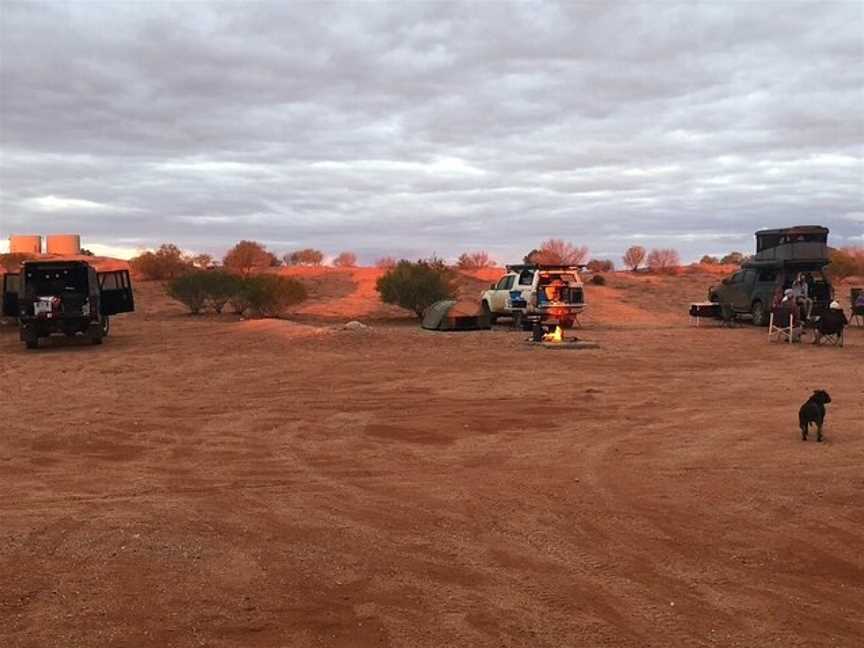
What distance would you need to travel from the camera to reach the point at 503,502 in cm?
685

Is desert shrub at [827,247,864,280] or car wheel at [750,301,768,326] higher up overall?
desert shrub at [827,247,864,280]

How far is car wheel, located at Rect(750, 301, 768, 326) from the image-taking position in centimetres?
2631

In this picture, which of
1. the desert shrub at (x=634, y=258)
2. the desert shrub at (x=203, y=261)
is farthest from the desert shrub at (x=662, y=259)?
the desert shrub at (x=203, y=261)

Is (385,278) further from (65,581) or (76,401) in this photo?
(65,581)

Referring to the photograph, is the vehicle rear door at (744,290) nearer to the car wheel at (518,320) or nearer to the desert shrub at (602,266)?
the car wheel at (518,320)

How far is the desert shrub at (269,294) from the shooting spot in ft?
110

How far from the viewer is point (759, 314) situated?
2648cm

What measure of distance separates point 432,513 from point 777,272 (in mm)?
22463

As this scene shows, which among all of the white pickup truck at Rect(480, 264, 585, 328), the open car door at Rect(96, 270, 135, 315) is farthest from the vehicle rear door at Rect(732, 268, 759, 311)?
the open car door at Rect(96, 270, 135, 315)

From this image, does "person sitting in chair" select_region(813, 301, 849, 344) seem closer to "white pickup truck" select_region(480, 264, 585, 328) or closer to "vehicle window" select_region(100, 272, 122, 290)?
"white pickup truck" select_region(480, 264, 585, 328)

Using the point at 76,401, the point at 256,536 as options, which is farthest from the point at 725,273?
the point at 256,536

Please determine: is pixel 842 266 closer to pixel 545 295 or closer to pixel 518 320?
pixel 518 320

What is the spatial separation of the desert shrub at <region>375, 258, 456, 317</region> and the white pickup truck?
6.78m

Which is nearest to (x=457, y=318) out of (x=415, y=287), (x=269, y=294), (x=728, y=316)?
(x=415, y=287)
